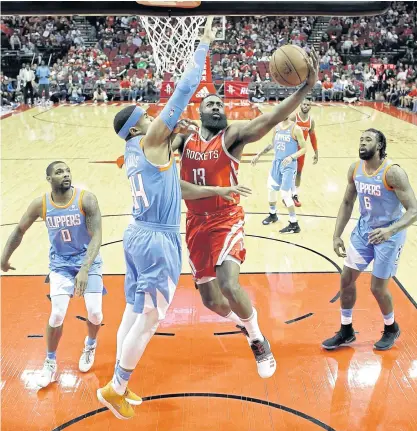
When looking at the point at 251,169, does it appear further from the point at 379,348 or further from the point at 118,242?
the point at 379,348

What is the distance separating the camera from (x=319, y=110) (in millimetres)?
21672

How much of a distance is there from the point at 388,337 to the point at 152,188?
2655 millimetres

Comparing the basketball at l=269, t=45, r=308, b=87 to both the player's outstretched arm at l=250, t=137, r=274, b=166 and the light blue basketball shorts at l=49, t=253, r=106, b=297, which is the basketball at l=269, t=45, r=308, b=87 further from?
the player's outstretched arm at l=250, t=137, r=274, b=166

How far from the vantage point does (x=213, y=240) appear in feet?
14.8

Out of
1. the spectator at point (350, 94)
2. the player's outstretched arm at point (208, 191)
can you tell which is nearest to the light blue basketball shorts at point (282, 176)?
the player's outstretched arm at point (208, 191)

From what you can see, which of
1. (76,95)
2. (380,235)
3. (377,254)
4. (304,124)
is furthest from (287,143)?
(76,95)

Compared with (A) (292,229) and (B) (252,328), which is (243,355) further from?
(A) (292,229)

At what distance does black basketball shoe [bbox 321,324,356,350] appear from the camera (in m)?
4.98

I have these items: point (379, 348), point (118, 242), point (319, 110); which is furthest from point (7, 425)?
point (319, 110)

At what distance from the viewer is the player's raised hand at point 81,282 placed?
13.5 ft

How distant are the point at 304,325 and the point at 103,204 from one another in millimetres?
4934

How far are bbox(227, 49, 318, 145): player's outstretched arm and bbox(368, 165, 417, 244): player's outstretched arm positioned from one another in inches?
47.4

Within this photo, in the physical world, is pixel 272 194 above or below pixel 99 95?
above

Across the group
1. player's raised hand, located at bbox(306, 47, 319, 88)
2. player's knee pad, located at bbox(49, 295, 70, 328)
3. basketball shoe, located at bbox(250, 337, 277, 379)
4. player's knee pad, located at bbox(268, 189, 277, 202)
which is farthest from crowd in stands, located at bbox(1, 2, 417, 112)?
player's raised hand, located at bbox(306, 47, 319, 88)
